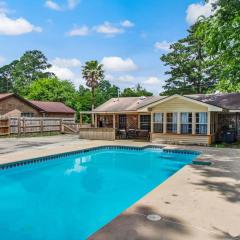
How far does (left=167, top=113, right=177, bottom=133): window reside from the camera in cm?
1859

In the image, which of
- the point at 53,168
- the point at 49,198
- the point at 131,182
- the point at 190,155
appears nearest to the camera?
the point at 49,198

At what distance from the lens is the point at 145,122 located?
898 inches

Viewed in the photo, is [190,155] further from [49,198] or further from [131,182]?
[49,198]

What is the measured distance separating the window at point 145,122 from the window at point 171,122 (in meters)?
3.71

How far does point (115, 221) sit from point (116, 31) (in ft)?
74.3

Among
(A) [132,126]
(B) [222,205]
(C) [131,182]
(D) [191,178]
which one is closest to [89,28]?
(A) [132,126]

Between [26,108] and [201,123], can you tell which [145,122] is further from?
[26,108]

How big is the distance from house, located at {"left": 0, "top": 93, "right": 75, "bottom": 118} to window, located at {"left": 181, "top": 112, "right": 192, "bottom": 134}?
62.7 ft

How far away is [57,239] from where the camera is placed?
5.29m

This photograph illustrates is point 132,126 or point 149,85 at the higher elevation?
point 149,85

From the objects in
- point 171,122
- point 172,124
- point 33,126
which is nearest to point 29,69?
point 33,126

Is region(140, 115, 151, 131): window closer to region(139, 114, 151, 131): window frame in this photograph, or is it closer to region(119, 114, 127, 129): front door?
region(139, 114, 151, 131): window frame

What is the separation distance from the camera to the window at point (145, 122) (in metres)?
22.6

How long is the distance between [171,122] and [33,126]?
1421 cm
